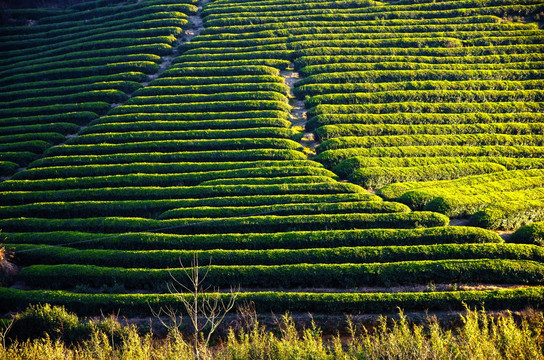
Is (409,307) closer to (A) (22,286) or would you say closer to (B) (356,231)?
(B) (356,231)

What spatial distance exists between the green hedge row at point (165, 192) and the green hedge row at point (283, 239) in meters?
4.45

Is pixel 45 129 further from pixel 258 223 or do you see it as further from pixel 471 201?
pixel 471 201

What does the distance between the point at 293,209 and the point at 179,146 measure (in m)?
13.6

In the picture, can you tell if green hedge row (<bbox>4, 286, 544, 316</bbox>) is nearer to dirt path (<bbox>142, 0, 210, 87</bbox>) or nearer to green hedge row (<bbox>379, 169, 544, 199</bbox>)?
green hedge row (<bbox>379, 169, 544, 199</bbox>)

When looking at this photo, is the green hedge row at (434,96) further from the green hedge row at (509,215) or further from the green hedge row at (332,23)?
the green hedge row at (332,23)

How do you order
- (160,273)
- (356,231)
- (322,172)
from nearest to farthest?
(160,273) < (356,231) < (322,172)

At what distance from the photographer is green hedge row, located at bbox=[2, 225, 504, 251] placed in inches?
1013

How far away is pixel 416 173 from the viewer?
3203cm

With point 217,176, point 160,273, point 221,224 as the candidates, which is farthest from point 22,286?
point 217,176

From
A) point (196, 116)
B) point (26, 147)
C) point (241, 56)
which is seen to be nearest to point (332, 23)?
point (241, 56)

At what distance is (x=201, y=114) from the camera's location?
3978cm

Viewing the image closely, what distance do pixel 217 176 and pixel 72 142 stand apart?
16.0 meters

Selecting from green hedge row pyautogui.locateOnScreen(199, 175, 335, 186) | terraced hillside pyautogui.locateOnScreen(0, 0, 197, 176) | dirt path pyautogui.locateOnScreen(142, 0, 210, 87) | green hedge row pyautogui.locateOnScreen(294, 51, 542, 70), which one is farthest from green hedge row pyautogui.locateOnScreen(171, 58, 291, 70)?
green hedge row pyautogui.locateOnScreen(199, 175, 335, 186)

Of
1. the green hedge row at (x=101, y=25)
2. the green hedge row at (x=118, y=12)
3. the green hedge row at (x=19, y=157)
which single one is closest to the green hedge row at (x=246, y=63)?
the green hedge row at (x=101, y=25)
